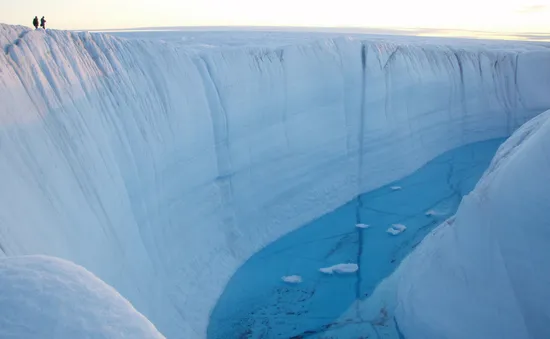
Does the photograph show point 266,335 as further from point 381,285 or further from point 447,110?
point 447,110

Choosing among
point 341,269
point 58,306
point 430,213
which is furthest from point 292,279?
point 58,306

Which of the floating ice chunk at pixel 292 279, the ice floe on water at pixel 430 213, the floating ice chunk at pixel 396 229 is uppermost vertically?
the floating ice chunk at pixel 292 279

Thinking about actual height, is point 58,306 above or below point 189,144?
above

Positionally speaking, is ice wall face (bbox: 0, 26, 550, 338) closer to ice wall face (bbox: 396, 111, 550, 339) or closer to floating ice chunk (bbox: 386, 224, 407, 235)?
floating ice chunk (bbox: 386, 224, 407, 235)

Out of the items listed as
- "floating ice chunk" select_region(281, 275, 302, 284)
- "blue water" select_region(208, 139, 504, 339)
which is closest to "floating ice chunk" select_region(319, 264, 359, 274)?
"blue water" select_region(208, 139, 504, 339)

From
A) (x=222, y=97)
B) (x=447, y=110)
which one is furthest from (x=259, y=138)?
(x=447, y=110)

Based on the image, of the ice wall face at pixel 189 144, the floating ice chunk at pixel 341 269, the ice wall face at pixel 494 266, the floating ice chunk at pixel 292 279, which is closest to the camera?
the ice wall face at pixel 494 266

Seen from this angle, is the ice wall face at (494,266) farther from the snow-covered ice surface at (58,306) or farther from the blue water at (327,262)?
the snow-covered ice surface at (58,306)

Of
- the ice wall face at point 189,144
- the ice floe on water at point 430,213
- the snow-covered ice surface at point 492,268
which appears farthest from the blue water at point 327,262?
the snow-covered ice surface at point 492,268

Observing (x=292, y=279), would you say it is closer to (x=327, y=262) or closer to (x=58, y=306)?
(x=327, y=262)
